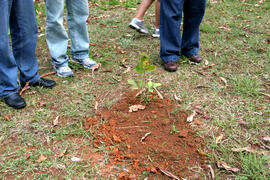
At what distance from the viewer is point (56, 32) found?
2.54 meters

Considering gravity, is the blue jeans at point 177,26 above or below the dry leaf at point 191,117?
above

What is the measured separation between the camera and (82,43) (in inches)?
111

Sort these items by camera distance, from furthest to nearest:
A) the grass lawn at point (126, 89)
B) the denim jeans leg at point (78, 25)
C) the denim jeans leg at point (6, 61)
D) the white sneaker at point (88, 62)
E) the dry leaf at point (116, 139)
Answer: the white sneaker at point (88, 62), the denim jeans leg at point (78, 25), the denim jeans leg at point (6, 61), the dry leaf at point (116, 139), the grass lawn at point (126, 89)

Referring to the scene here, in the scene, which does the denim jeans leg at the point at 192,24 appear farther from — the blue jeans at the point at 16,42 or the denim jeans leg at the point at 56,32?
the blue jeans at the point at 16,42

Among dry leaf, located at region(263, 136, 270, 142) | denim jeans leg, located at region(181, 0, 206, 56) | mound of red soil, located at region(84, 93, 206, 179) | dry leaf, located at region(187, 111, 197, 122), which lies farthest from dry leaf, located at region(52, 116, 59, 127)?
denim jeans leg, located at region(181, 0, 206, 56)

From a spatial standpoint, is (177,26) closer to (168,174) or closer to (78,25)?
(78,25)

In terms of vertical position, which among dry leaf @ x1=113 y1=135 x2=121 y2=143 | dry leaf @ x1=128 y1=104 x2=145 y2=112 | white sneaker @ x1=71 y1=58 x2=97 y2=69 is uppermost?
white sneaker @ x1=71 y1=58 x2=97 y2=69

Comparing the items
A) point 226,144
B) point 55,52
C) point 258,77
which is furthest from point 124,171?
point 258,77

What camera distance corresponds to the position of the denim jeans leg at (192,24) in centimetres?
277

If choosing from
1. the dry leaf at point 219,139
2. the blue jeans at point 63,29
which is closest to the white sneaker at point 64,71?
the blue jeans at point 63,29

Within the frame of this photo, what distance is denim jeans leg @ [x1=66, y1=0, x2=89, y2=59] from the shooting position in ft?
8.56

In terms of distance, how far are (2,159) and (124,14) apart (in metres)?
3.70

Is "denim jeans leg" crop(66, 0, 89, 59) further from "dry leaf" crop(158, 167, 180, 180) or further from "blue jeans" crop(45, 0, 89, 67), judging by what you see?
"dry leaf" crop(158, 167, 180, 180)

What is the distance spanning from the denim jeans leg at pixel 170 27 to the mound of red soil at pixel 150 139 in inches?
34.5
